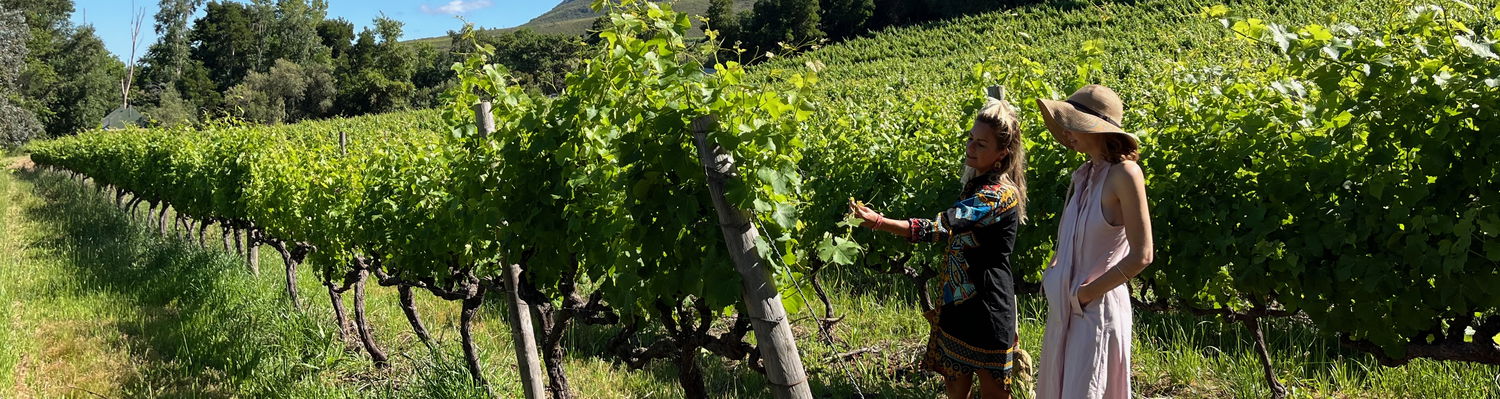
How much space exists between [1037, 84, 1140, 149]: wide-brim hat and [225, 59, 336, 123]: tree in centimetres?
5737

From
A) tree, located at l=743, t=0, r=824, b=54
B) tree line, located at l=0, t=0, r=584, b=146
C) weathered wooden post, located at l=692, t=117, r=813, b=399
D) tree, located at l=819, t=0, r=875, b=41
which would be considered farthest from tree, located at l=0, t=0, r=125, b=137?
weathered wooden post, located at l=692, t=117, r=813, b=399

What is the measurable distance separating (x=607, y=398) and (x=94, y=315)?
4.66 m

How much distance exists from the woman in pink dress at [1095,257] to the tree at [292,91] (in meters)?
57.4

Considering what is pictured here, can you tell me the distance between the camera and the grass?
3.84 meters

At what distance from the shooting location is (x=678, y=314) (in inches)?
117

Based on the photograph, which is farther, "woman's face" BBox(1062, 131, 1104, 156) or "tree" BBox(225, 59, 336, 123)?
"tree" BBox(225, 59, 336, 123)

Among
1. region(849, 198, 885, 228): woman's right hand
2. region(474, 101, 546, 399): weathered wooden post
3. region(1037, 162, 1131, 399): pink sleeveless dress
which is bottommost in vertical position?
region(474, 101, 546, 399): weathered wooden post

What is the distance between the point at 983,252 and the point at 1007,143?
32cm

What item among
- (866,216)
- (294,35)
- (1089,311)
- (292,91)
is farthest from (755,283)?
(294,35)

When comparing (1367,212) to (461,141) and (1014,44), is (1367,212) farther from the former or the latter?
(461,141)

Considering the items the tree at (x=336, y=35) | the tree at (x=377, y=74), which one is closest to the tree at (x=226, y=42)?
the tree at (x=336, y=35)

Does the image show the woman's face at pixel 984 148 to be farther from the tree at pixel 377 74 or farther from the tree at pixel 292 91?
the tree at pixel 292 91

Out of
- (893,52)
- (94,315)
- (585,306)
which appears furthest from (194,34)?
(585,306)

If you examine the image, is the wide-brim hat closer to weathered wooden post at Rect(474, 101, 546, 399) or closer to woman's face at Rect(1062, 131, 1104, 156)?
woman's face at Rect(1062, 131, 1104, 156)
